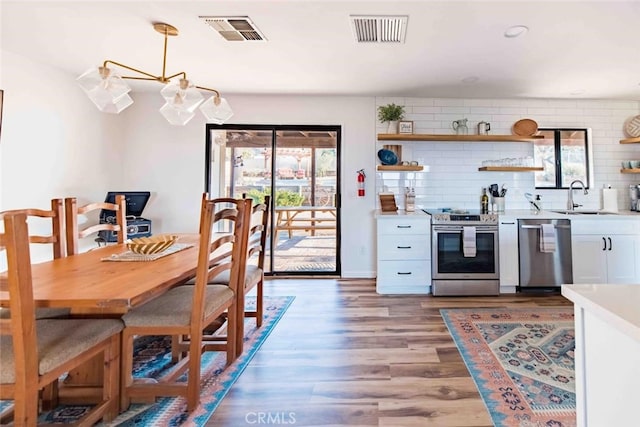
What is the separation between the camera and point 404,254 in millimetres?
3596

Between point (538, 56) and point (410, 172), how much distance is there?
1.78 m

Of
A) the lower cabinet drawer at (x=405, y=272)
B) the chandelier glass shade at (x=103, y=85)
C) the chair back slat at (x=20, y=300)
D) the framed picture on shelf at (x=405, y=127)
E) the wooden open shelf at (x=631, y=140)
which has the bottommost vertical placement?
the lower cabinet drawer at (x=405, y=272)

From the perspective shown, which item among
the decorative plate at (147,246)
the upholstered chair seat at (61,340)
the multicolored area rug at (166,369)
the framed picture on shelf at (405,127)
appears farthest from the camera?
the framed picture on shelf at (405,127)

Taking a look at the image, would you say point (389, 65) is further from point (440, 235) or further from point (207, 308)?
point (207, 308)

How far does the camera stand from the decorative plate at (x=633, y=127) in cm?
408

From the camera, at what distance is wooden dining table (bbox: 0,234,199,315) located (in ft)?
3.85

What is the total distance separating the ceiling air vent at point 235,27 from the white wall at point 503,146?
2075mm

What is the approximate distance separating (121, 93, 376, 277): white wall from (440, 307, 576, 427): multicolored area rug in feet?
5.60

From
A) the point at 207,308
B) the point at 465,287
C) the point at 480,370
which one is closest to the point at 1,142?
the point at 207,308

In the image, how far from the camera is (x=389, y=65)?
314 centimetres

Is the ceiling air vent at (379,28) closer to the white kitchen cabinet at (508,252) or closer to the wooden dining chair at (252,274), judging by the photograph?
the wooden dining chair at (252,274)

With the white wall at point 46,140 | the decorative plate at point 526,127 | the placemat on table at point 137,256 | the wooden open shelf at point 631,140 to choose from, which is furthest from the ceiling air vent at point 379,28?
the wooden open shelf at point 631,140

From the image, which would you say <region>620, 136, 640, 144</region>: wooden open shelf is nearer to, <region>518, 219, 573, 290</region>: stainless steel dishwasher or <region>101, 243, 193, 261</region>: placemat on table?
<region>518, 219, 573, 290</region>: stainless steel dishwasher

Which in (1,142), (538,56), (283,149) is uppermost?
(538,56)
